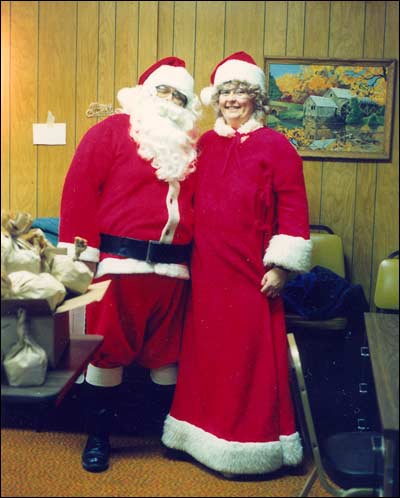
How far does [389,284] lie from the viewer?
1363 mm

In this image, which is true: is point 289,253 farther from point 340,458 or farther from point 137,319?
point 340,458

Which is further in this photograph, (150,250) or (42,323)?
(150,250)

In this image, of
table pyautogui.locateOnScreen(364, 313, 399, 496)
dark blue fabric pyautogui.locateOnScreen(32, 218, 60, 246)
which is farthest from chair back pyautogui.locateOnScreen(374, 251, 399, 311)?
dark blue fabric pyautogui.locateOnScreen(32, 218, 60, 246)

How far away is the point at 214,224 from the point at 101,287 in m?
0.51

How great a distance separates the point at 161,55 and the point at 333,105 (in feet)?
1.67

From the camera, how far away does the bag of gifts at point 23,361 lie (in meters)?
0.95

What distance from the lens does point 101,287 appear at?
118 cm

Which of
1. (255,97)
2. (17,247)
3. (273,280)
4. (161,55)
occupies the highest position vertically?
(161,55)

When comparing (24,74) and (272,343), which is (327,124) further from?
(24,74)

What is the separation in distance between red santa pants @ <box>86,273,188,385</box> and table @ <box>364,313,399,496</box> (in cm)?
51

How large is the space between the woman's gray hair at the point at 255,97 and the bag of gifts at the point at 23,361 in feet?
3.06

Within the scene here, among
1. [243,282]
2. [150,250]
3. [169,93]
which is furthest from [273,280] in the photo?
[169,93]

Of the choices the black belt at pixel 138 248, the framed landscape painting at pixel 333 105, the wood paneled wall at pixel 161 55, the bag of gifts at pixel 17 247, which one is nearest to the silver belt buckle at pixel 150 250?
the black belt at pixel 138 248

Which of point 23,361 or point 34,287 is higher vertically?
point 34,287
